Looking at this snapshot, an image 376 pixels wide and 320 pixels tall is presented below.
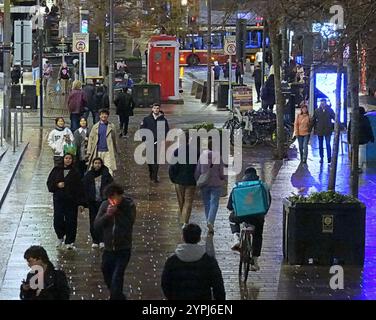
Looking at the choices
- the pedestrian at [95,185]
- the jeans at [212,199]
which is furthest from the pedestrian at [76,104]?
the pedestrian at [95,185]

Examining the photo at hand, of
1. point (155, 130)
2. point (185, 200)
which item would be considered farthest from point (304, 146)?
point (185, 200)

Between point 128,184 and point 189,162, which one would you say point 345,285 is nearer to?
point 189,162

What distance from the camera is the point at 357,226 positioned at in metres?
13.8

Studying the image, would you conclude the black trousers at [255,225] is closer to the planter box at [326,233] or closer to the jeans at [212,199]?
the planter box at [326,233]

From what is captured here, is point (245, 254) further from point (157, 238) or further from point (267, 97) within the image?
point (267, 97)

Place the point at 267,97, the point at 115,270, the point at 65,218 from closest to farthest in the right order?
the point at 115,270 → the point at 65,218 → the point at 267,97

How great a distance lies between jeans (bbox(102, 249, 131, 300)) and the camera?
11211mm

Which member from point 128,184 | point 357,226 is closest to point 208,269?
point 357,226

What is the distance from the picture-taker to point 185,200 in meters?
16.8

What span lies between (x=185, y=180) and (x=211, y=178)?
2.66 ft

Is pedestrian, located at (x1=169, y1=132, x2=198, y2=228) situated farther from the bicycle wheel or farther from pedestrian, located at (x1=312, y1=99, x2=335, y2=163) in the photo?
pedestrian, located at (x1=312, y1=99, x2=335, y2=163)

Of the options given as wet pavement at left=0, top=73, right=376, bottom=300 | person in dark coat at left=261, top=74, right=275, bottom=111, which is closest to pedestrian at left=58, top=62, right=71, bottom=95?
person in dark coat at left=261, top=74, right=275, bottom=111

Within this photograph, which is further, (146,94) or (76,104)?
(146,94)
